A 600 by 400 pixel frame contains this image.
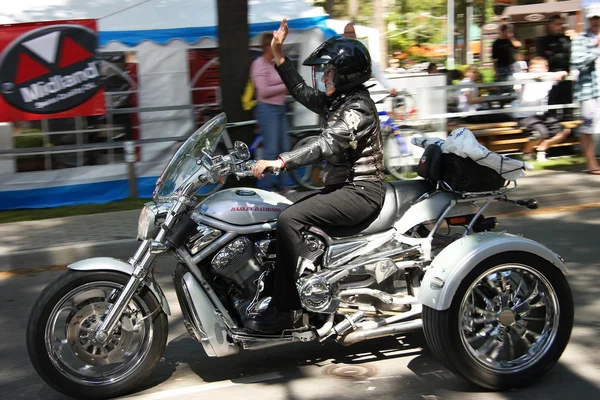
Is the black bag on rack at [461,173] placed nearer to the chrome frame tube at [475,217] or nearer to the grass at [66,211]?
the chrome frame tube at [475,217]

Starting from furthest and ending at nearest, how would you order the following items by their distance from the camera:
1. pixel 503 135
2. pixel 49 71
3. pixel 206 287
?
pixel 503 135, pixel 49 71, pixel 206 287

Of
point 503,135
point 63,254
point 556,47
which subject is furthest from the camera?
point 556,47

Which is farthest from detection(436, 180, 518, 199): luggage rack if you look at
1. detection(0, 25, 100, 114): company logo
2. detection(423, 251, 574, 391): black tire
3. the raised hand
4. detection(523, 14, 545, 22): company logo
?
detection(523, 14, 545, 22): company logo

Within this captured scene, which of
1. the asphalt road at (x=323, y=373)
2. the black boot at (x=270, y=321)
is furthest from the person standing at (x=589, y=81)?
the black boot at (x=270, y=321)

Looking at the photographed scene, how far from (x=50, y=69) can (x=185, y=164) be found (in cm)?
641

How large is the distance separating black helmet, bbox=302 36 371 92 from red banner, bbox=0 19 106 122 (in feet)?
20.9

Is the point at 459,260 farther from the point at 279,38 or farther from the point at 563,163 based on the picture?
the point at 563,163

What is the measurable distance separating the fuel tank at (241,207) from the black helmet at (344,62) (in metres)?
0.82

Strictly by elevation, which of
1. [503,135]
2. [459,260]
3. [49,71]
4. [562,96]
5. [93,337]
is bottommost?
[93,337]

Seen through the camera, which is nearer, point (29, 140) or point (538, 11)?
point (29, 140)

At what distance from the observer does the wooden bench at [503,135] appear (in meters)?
11.4

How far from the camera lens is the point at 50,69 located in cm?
1000

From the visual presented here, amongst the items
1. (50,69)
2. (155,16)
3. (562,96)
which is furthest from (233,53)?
(562,96)

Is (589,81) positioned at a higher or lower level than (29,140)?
higher
